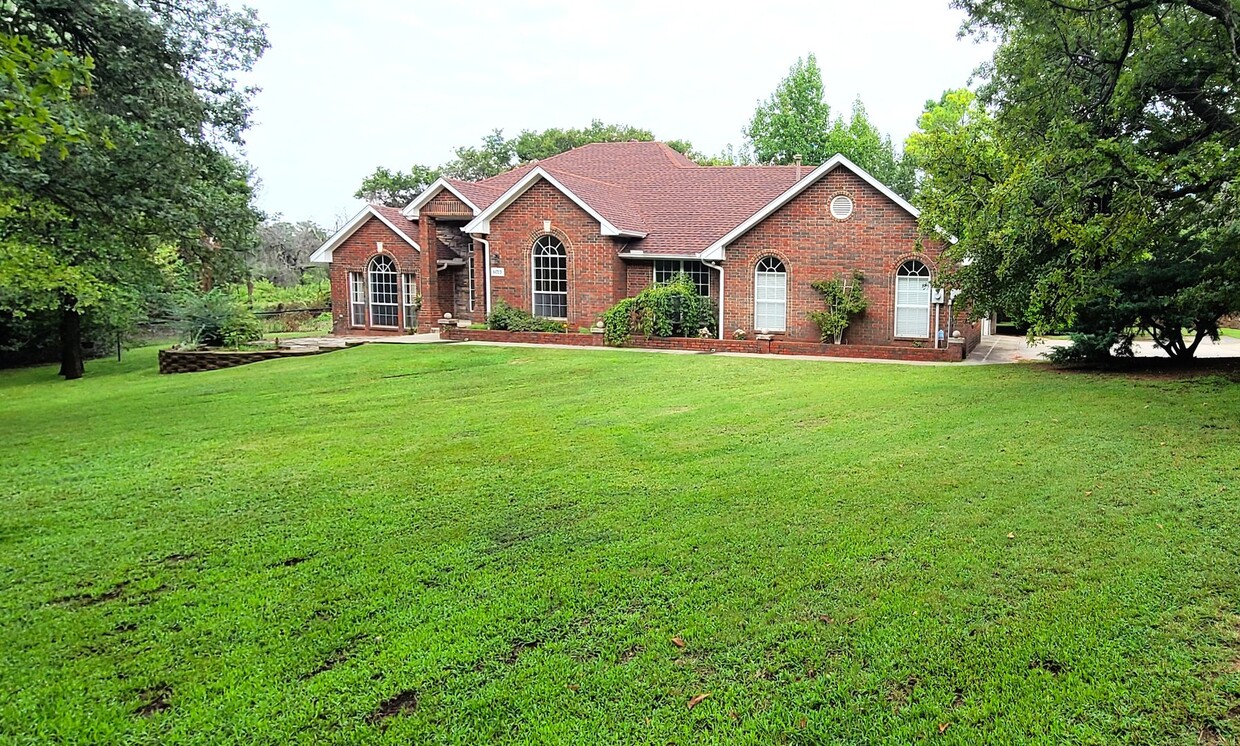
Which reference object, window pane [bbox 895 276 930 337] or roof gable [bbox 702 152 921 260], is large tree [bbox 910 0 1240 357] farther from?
window pane [bbox 895 276 930 337]

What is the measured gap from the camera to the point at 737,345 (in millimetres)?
20344

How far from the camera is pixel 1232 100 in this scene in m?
12.3

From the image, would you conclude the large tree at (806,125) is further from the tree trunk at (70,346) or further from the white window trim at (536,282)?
the tree trunk at (70,346)

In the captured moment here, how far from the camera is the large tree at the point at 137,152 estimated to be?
34.5 feet

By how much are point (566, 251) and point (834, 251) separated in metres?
8.14

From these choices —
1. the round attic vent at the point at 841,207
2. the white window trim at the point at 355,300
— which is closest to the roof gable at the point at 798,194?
the round attic vent at the point at 841,207

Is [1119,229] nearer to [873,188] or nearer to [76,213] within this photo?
[873,188]

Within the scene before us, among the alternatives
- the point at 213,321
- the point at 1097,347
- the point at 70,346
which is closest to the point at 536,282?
the point at 213,321

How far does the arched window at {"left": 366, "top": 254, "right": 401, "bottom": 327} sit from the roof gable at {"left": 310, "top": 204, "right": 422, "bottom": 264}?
1.08m

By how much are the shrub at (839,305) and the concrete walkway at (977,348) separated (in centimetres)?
198

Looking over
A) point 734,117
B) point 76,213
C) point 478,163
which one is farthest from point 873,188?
point 734,117

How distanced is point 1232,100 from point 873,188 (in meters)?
8.68

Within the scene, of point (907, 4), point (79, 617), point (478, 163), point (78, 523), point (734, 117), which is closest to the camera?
point (79, 617)

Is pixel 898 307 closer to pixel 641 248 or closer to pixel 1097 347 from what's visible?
pixel 1097 347
